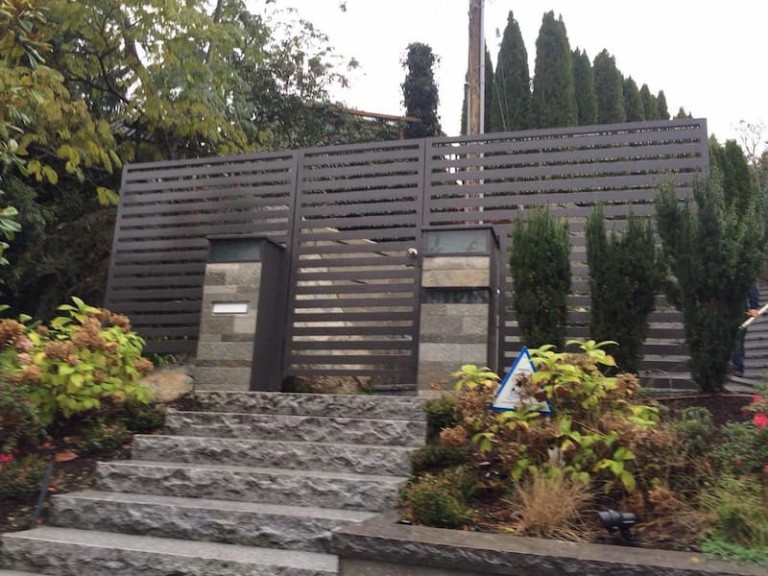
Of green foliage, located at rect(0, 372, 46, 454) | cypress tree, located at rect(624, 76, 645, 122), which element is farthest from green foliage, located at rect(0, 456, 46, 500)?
cypress tree, located at rect(624, 76, 645, 122)

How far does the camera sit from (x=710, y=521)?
9.12ft

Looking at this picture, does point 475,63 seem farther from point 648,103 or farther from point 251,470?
point 648,103

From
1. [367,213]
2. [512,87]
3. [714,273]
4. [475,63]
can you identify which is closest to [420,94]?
[512,87]

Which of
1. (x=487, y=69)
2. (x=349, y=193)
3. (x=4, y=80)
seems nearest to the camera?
(x=4, y=80)

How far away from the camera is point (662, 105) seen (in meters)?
21.3

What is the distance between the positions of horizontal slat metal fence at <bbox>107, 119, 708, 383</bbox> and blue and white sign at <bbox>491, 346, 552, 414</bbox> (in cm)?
233

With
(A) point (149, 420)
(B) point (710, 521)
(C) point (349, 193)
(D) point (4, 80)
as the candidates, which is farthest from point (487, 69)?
(B) point (710, 521)

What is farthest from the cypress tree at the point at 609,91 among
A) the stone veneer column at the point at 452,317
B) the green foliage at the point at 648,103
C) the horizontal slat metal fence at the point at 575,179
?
the stone veneer column at the point at 452,317

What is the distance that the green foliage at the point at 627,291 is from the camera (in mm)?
4812

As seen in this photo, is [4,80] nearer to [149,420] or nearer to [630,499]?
[149,420]

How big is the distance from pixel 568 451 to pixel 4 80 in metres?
5.78

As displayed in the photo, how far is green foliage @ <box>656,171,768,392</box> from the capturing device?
177 inches

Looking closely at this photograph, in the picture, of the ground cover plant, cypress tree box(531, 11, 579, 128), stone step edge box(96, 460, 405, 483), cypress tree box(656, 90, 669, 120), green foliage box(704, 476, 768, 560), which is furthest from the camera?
cypress tree box(656, 90, 669, 120)

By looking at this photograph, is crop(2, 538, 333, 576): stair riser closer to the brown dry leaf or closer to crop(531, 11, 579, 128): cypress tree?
the brown dry leaf
